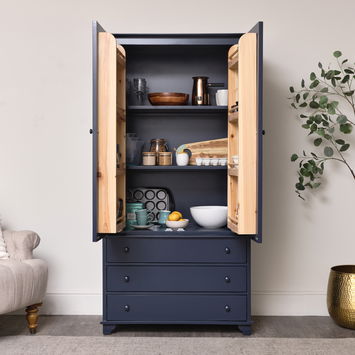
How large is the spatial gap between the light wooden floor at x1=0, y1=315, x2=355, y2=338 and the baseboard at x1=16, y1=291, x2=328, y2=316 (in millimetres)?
91

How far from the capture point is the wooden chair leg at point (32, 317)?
3561mm

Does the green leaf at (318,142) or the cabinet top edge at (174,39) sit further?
the green leaf at (318,142)

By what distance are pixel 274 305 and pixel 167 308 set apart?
88 cm

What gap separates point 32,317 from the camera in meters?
3.57

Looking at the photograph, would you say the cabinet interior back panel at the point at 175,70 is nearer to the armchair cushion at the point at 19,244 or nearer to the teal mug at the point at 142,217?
the teal mug at the point at 142,217

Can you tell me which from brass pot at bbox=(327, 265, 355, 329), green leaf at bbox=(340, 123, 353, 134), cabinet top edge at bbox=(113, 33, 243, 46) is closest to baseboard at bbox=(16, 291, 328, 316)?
brass pot at bbox=(327, 265, 355, 329)

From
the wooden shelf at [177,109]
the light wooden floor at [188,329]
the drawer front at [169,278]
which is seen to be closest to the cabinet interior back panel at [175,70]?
Answer: the wooden shelf at [177,109]

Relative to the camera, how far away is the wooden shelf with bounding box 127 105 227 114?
3639 millimetres

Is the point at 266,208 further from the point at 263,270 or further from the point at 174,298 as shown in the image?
the point at 174,298

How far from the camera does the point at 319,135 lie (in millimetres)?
3953

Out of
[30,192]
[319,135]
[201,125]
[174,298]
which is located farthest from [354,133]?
[30,192]

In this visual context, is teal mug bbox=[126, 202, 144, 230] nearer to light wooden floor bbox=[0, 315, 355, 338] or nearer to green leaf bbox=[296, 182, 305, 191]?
light wooden floor bbox=[0, 315, 355, 338]

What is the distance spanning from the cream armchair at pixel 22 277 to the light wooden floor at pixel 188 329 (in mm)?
210

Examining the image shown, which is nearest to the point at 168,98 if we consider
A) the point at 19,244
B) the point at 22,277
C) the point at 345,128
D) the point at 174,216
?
the point at 174,216
